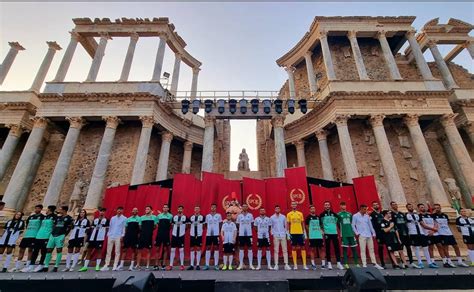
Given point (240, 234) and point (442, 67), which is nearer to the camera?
point (240, 234)

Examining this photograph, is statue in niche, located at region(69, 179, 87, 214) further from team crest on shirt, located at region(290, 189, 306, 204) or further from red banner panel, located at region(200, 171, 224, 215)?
team crest on shirt, located at region(290, 189, 306, 204)

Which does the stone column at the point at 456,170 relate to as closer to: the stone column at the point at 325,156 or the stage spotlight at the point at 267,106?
the stone column at the point at 325,156

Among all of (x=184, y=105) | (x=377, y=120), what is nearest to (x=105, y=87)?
(x=184, y=105)

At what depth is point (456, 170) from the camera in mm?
16766

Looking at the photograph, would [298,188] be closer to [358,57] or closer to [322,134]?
[322,134]

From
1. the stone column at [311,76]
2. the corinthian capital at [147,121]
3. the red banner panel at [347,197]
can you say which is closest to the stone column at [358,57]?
the stone column at [311,76]

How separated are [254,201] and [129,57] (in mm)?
16947

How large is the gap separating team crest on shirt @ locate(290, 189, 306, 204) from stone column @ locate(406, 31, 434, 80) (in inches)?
645

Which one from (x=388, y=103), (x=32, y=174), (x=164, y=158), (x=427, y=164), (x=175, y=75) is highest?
(x=175, y=75)

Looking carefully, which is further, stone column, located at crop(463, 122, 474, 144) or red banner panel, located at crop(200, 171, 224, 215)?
stone column, located at crop(463, 122, 474, 144)

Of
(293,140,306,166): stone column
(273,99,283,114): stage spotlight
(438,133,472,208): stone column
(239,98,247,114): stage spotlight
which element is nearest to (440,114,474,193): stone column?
(438,133,472,208): stone column

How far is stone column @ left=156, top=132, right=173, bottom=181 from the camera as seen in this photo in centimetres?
1668

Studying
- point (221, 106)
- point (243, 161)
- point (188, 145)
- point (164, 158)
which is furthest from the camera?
point (243, 161)

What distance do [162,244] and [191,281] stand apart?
3.52 metres
